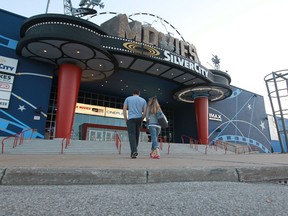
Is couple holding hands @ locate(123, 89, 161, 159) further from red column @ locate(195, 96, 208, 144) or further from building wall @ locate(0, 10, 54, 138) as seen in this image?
red column @ locate(195, 96, 208, 144)

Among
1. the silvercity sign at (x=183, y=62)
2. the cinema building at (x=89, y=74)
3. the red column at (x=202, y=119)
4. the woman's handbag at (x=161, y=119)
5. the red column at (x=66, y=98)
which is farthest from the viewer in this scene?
the red column at (x=202, y=119)

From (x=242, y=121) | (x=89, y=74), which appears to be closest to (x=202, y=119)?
(x=242, y=121)

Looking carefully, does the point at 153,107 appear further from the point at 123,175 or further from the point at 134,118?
the point at 123,175

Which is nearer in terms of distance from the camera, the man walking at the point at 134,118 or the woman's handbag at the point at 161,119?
the man walking at the point at 134,118

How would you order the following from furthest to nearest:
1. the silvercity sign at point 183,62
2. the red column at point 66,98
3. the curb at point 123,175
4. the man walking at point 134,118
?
the silvercity sign at point 183,62 → the red column at point 66,98 → the man walking at point 134,118 → the curb at point 123,175

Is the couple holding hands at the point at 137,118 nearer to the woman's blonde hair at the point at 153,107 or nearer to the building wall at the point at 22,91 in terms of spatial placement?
the woman's blonde hair at the point at 153,107

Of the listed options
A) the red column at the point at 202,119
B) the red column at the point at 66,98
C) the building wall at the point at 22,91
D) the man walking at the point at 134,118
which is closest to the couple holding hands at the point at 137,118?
the man walking at the point at 134,118

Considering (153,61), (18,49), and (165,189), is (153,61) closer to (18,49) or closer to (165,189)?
(18,49)

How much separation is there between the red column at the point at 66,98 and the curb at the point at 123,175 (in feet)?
48.2

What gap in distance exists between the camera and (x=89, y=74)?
809 inches

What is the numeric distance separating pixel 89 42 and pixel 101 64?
333cm

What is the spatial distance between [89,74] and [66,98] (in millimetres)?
4714

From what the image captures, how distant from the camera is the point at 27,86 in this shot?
16984 millimetres

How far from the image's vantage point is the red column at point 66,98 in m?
16.4
